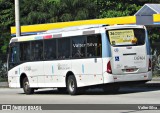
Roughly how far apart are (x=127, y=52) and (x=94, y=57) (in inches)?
53.5

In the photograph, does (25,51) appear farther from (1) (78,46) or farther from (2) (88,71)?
(2) (88,71)

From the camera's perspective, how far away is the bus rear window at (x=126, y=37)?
20.5 m

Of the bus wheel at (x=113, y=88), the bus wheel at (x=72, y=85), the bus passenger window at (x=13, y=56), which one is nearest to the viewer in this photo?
the bus wheel at (x=113, y=88)

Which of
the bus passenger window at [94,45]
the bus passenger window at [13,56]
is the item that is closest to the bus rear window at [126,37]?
the bus passenger window at [94,45]

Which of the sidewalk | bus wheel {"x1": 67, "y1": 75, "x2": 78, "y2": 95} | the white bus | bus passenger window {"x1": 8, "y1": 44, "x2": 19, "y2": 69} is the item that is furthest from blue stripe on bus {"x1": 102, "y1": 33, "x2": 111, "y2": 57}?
bus passenger window {"x1": 8, "y1": 44, "x2": 19, "y2": 69}

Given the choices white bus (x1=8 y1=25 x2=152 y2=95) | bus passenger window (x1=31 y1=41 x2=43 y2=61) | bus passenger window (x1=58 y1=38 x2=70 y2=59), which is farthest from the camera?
bus passenger window (x1=31 y1=41 x2=43 y2=61)

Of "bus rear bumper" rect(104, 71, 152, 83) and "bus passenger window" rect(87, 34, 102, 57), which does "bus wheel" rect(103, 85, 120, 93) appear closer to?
"bus rear bumper" rect(104, 71, 152, 83)

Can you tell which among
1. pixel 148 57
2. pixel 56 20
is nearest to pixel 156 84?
pixel 148 57

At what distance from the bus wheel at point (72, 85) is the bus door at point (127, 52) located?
2.15 m

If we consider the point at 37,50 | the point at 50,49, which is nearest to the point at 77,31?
the point at 50,49

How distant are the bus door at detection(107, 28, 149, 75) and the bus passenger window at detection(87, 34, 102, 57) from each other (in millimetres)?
487

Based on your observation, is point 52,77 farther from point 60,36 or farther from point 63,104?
point 63,104

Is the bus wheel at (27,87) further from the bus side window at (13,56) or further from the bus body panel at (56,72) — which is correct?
the bus body panel at (56,72)

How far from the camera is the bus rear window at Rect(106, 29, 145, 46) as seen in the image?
20.5 m
